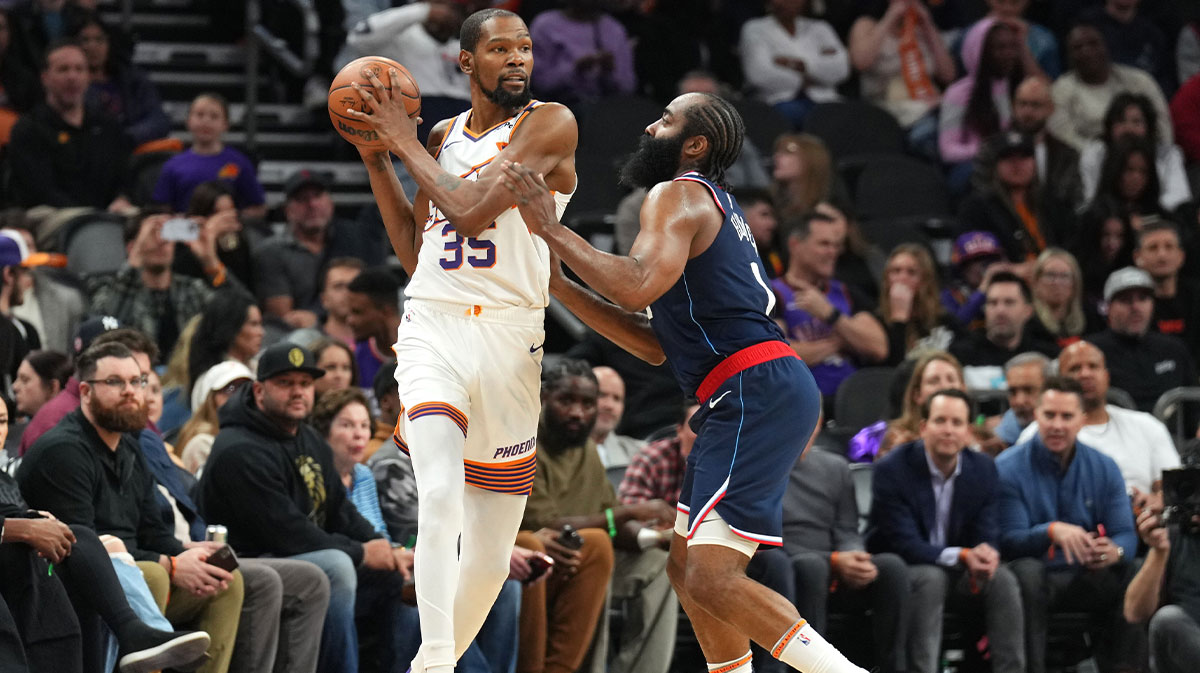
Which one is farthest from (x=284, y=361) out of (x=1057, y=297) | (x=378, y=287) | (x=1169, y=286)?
(x=1169, y=286)

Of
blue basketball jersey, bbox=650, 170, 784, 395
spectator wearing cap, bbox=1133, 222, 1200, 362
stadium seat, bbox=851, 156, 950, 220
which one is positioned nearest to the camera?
blue basketball jersey, bbox=650, 170, 784, 395

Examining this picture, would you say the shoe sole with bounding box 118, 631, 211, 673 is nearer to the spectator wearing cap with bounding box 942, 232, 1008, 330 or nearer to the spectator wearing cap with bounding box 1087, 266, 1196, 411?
the spectator wearing cap with bounding box 942, 232, 1008, 330

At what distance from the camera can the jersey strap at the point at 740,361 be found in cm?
558

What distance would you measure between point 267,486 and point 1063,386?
430 cm

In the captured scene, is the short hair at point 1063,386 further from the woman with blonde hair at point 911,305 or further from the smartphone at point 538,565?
the smartphone at point 538,565

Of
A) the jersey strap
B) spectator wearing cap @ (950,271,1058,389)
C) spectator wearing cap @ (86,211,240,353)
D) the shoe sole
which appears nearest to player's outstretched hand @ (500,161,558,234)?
the jersey strap

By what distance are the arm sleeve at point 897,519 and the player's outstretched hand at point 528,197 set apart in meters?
3.79

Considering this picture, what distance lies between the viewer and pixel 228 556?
22.9 feet

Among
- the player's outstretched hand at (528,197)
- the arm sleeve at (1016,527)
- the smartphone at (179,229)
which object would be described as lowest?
the arm sleeve at (1016,527)

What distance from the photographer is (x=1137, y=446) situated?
952 cm

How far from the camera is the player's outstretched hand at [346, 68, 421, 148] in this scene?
562cm

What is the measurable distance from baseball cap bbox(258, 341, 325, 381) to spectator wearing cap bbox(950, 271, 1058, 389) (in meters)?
4.51

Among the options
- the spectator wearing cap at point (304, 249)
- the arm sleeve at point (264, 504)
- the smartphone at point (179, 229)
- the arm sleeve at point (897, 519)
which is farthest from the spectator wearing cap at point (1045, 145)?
the arm sleeve at point (264, 504)

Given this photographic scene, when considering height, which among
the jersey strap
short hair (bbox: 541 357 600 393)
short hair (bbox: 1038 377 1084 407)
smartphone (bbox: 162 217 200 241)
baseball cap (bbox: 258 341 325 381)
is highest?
the jersey strap
